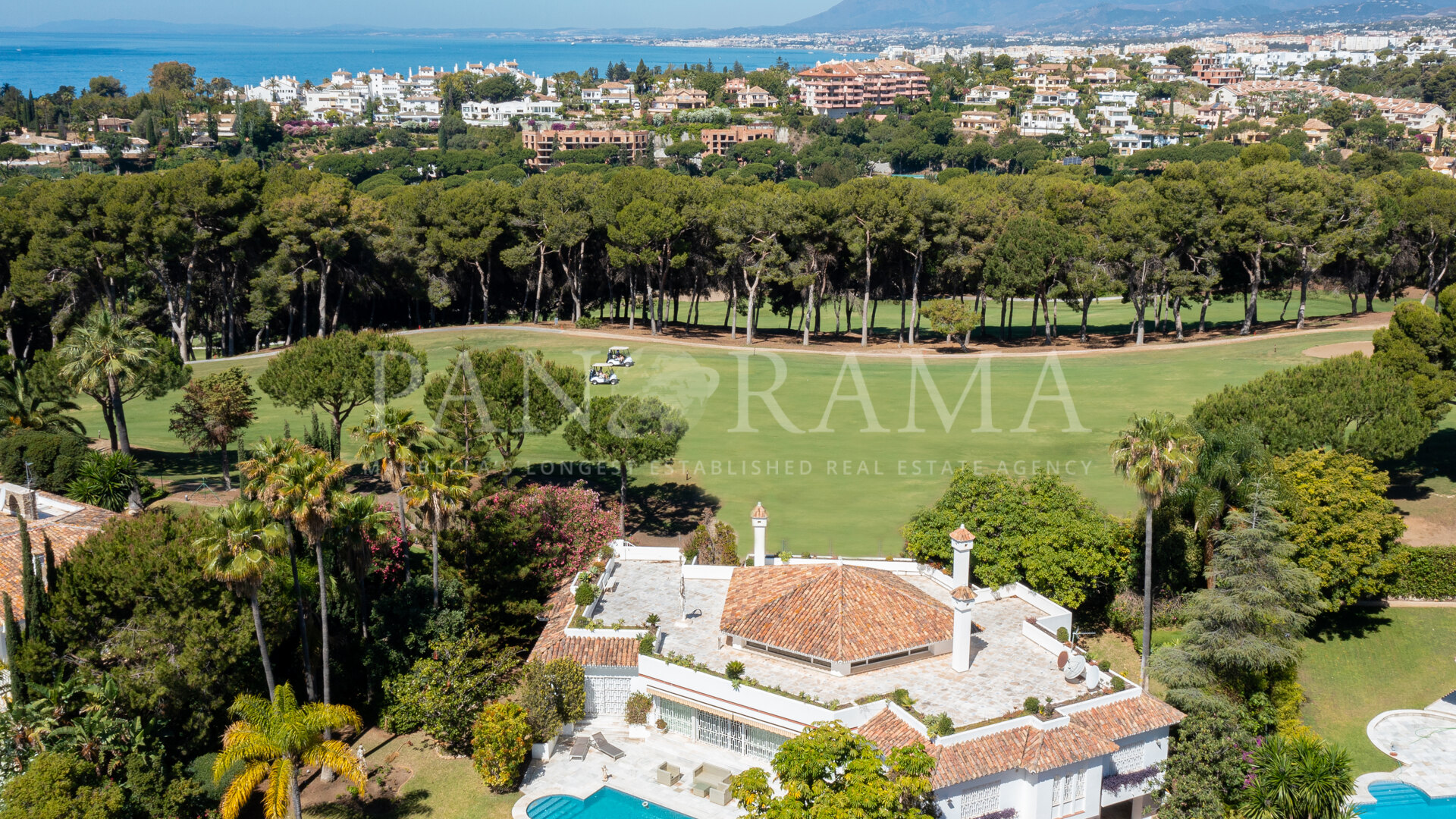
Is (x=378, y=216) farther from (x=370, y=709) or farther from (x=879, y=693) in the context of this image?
(x=879, y=693)

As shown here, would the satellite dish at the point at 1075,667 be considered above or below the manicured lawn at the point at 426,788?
above

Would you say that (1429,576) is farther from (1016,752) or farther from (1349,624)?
(1016,752)

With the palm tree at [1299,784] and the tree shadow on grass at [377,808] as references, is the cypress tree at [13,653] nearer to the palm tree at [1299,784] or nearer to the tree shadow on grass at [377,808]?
the tree shadow on grass at [377,808]

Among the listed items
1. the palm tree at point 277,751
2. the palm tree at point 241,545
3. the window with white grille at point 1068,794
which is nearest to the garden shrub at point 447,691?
the palm tree at point 277,751

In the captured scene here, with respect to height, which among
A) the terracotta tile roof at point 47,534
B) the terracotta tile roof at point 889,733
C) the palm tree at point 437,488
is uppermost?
the palm tree at point 437,488

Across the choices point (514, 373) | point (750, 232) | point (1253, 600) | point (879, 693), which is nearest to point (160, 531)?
point (514, 373)

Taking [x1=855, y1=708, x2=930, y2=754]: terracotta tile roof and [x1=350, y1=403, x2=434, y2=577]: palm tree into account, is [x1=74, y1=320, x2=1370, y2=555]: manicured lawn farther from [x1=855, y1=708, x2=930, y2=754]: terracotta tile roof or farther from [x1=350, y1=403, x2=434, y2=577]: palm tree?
[x1=350, y1=403, x2=434, y2=577]: palm tree
